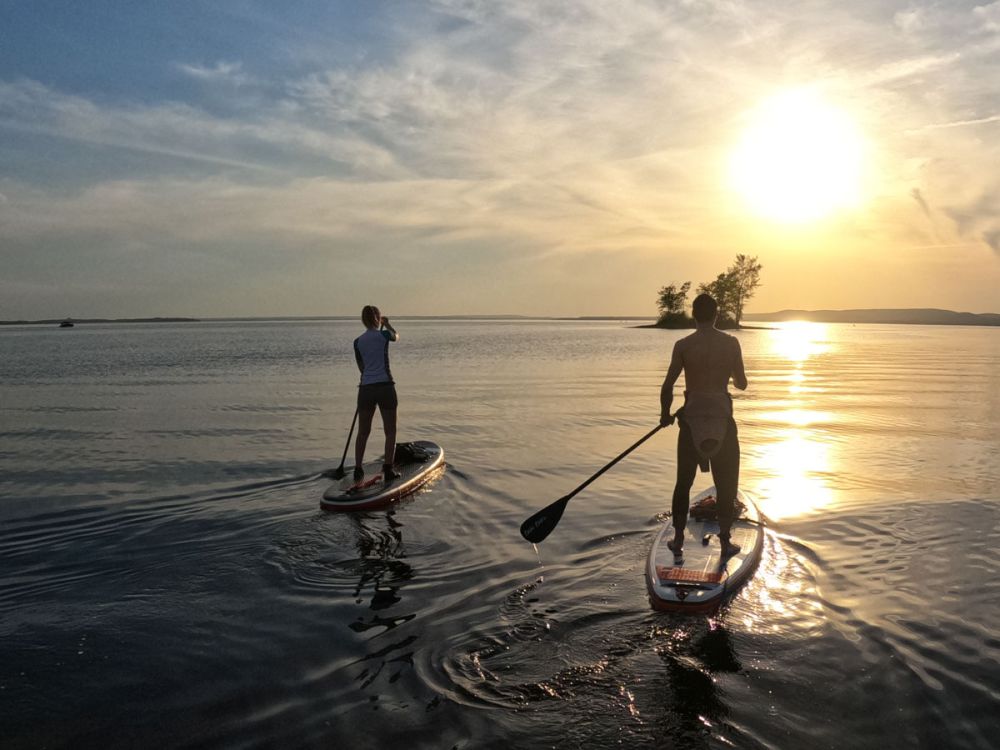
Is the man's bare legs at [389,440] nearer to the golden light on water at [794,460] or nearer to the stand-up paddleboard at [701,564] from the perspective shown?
the stand-up paddleboard at [701,564]

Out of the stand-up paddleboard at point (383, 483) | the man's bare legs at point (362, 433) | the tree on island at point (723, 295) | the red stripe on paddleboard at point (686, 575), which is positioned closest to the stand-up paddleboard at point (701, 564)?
the red stripe on paddleboard at point (686, 575)

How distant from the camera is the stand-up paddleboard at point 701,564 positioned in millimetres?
6609

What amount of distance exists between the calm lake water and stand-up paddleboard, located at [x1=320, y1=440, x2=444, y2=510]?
0.81ft

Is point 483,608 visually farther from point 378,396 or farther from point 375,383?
point 375,383

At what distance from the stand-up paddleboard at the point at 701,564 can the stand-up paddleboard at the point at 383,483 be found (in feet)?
14.9

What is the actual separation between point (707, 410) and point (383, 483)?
19.0 ft

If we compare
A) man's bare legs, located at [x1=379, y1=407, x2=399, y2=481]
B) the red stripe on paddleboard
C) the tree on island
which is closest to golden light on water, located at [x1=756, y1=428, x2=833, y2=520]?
the red stripe on paddleboard

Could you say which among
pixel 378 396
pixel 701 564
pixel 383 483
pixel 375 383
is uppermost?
pixel 375 383

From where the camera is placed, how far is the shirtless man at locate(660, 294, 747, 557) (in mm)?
7371

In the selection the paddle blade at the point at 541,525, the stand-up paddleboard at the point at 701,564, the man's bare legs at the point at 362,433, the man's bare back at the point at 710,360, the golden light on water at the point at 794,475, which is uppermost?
the man's bare back at the point at 710,360

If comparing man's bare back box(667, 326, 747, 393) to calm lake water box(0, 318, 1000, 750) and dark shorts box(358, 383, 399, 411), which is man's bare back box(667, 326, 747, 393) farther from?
dark shorts box(358, 383, 399, 411)

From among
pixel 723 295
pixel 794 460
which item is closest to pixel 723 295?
pixel 723 295

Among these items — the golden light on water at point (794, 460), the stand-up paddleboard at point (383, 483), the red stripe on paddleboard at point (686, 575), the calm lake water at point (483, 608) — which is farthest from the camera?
the golden light on water at point (794, 460)

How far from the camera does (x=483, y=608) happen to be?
6797 millimetres
